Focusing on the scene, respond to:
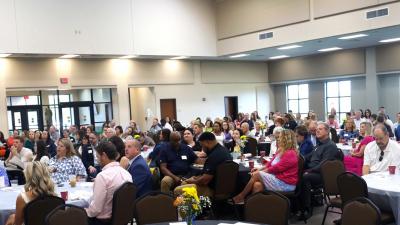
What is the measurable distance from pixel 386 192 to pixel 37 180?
3.60 meters

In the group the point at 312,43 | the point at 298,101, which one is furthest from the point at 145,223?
the point at 298,101

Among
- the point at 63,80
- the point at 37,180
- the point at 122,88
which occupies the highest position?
the point at 63,80

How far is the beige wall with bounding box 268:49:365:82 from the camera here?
57.2 ft

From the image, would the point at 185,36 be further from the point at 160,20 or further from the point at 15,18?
the point at 15,18

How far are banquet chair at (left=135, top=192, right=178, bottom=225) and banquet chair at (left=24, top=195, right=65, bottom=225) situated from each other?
2.90 ft

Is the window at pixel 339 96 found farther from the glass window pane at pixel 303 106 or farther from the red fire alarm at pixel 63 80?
the red fire alarm at pixel 63 80

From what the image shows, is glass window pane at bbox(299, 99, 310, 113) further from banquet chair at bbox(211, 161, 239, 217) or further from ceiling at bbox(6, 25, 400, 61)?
banquet chair at bbox(211, 161, 239, 217)

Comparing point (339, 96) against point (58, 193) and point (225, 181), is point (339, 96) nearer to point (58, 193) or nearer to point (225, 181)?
point (225, 181)

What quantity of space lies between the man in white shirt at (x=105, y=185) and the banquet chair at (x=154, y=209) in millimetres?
575

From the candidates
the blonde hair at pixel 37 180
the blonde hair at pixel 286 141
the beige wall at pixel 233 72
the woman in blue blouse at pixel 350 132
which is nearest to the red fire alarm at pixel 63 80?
the beige wall at pixel 233 72

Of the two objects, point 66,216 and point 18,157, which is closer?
point 66,216

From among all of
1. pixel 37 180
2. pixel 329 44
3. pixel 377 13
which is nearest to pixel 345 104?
pixel 329 44

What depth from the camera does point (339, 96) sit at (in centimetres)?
1845

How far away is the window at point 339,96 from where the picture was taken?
18188 millimetres
